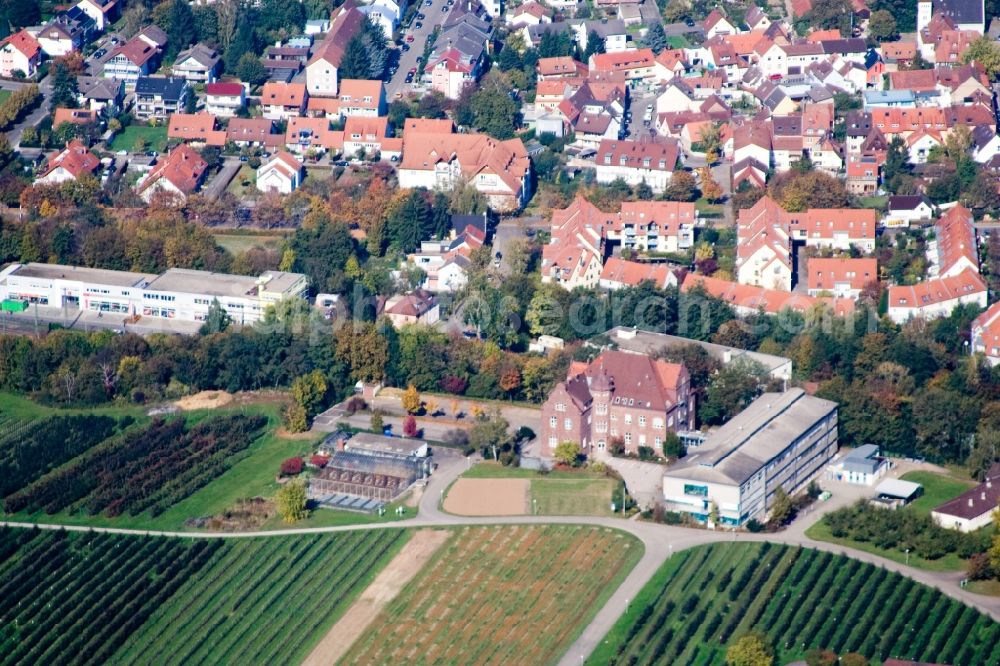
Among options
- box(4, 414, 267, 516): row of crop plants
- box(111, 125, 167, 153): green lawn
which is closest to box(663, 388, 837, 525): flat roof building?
box(4, 414, 267, 516): row of crop plants

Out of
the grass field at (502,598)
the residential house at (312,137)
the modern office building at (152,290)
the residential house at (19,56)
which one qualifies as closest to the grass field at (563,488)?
the grass field at (502,598)

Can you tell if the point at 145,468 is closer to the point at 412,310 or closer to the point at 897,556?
the point at 412,310

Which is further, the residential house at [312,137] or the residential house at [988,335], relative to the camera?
the residential house at [312,137]

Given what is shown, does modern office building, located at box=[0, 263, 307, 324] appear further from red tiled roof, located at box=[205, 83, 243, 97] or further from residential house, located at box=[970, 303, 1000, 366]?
residential house, located at box=[970, 303, 1000, 366]

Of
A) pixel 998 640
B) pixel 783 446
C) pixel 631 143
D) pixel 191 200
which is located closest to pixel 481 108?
pixel 631 143

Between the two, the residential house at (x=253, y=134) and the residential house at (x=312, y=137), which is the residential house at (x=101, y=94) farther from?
the residential house at (x=312, y=137)

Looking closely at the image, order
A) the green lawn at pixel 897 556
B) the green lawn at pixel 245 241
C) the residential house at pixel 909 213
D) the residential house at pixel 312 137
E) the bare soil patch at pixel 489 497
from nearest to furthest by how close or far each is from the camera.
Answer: the green lawn at pixel 897 556
the bare soil patch at pixel 489 497
the residential house at pixel 909 213
the green lawn at pixel 245 241
the residential house at pixel 312 137

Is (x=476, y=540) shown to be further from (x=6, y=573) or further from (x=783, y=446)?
(x=6, y=573)
